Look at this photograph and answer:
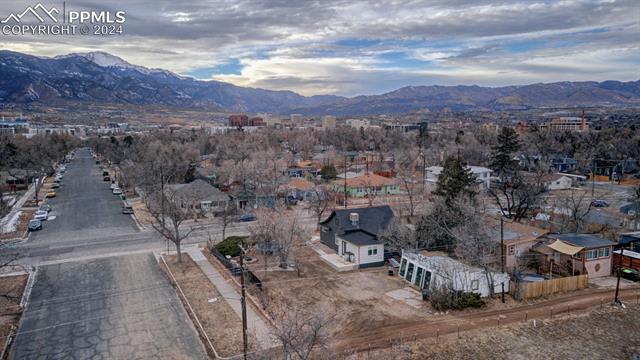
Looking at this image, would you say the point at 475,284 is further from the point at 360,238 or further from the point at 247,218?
the point at 247,218

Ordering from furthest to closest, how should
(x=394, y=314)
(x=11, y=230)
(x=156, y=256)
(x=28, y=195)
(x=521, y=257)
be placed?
(x=28, y=195) → (x=11, y=230) → (x=156, y=256) → (x=521, y=257) → (x=394, y=314)

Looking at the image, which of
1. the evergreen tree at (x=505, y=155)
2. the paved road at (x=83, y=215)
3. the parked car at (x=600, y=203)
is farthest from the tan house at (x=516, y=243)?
the paved road at (x=83, y=215)

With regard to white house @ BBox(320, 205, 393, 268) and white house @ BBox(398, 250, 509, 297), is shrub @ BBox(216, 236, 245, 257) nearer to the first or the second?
white house @ BBox(320, 205, 393, 268)

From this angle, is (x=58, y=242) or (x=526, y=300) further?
(x=58, y=242)

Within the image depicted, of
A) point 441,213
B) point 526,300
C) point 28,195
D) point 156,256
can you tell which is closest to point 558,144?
point 441,213

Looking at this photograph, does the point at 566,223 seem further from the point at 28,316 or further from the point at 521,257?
the point at 28,316

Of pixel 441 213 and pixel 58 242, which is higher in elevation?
pixel 441 213
